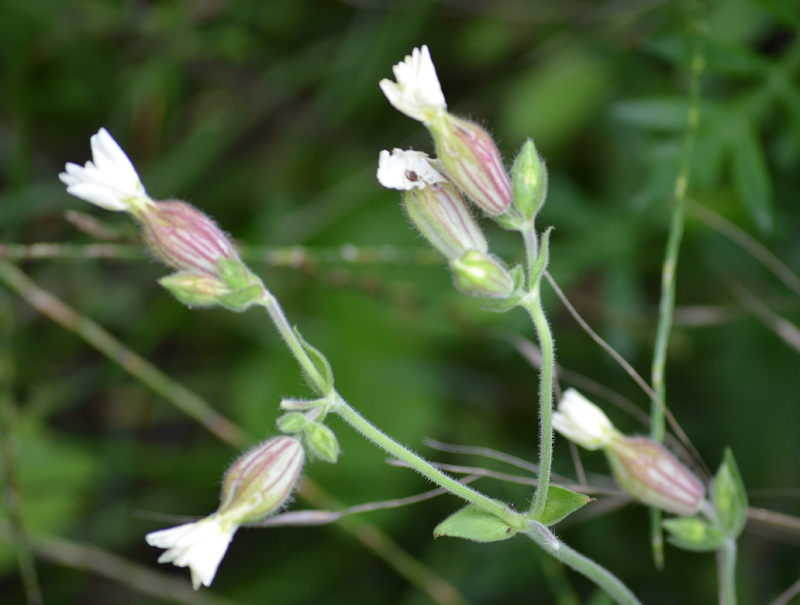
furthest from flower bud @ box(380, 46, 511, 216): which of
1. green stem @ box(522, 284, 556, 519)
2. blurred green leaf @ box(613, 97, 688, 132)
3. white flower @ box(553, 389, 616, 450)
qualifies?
blurred green leaf @ box(613, 97, 688, 132)

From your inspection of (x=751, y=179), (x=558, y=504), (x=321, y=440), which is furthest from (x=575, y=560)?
(x=751, y=179)

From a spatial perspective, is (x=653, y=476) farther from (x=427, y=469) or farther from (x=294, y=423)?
(x=294, y=423)

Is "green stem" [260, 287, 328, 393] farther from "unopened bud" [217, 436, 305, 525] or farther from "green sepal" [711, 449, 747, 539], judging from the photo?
"green sepal" [711, 449, 747, 539]

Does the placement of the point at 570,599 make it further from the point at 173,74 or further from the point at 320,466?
the point at 173,74

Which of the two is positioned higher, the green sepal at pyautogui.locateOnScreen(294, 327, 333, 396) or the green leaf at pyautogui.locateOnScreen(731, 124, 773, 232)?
the green leaf at pyautogui.locateOnScreen(731, 124, 773, 232)

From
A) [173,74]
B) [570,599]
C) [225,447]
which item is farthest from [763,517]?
[173,74]
